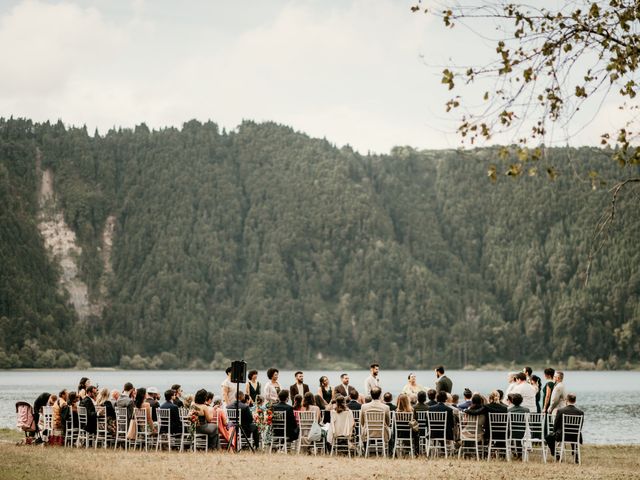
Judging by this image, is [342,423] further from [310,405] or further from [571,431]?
[571,431]

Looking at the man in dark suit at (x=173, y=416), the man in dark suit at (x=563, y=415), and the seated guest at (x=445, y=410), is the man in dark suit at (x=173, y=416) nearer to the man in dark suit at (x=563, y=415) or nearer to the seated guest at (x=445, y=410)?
the seated guest at (x=445, y=410)

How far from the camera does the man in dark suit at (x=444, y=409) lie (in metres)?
20.3

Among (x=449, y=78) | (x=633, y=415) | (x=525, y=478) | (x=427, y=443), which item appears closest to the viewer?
(x=449, y=78)

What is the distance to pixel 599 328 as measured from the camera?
644 ft

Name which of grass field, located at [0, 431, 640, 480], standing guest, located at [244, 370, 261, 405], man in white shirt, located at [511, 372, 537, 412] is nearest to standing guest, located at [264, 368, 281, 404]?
standing guest, located at [244, 370, 261, 405]

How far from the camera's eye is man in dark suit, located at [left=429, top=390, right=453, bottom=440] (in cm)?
2033

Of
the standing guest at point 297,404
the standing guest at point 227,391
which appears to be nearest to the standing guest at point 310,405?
the standing guest at point 297,404

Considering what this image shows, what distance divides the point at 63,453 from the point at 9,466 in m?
2.67

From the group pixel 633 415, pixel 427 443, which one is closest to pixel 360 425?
pixel 427 443

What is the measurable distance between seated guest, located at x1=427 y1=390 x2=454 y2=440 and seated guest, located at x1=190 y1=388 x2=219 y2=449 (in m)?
4.51

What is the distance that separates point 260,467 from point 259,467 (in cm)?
2

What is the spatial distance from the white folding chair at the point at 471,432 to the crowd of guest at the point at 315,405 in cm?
2

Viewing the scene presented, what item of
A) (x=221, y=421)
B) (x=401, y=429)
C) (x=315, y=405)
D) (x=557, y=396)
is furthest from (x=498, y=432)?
(x=221, y=421)

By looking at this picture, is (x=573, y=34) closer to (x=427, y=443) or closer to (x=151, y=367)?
(x=427, y=443)
